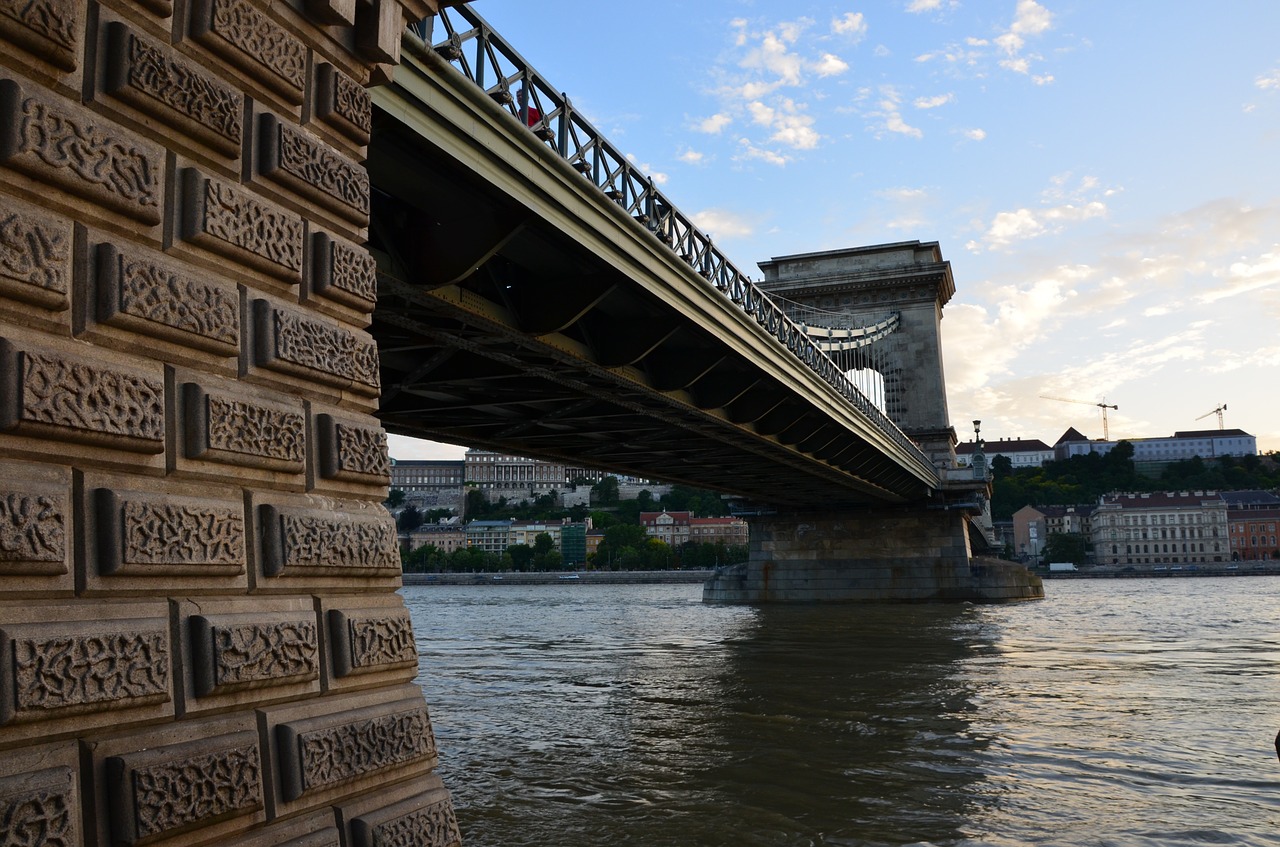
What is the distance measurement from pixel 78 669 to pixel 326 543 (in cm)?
138

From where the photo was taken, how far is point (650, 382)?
18641 mm

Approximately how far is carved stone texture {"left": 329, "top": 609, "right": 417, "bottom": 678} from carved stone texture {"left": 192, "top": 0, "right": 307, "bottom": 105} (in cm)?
244

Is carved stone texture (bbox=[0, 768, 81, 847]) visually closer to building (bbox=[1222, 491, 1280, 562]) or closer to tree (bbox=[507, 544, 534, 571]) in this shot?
building (bbox=[1222, 491, 1280, 562])

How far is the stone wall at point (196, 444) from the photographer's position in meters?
3.59

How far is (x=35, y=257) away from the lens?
3639 mm

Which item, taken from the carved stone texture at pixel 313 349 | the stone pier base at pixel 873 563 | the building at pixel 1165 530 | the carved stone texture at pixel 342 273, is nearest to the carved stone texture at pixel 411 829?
the carved stone texture at pixel 313 349

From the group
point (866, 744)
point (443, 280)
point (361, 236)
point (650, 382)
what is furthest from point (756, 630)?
point (361, 236)

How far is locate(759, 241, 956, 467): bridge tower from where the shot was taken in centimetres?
6084

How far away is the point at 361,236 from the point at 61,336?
2.05 metres

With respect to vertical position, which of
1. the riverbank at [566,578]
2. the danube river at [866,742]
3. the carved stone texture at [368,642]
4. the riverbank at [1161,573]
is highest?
the carved stone texture at [368,642]

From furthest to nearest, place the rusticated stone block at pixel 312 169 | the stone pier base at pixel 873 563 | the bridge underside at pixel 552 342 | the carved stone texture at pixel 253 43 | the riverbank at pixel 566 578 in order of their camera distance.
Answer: the riverbank at pixel 566 578 → the stone pier base at pixel 873 563 → the bridge underside at pixel 552 342 → the rusticated stone block at pixel 312 169 → the carved stone texture at pixel 253 43

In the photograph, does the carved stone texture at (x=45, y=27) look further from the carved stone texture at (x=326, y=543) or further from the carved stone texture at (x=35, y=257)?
the carved stone texture at (x=326, y=543)

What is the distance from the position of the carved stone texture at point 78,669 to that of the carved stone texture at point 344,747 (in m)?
0.73

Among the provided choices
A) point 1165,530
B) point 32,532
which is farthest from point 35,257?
point 1165,530
